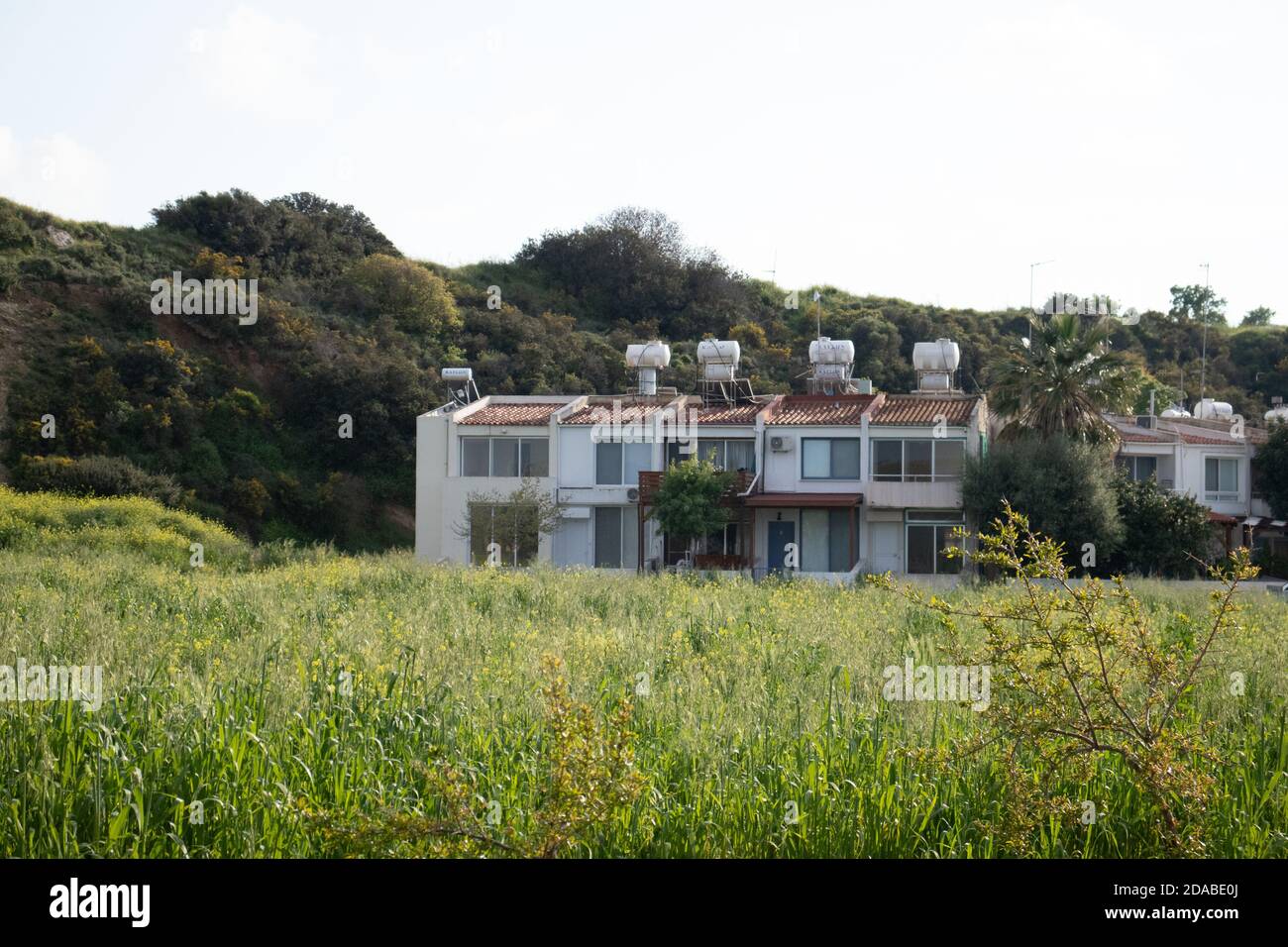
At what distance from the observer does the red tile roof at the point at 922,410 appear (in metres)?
38.6

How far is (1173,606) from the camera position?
72.9 feet

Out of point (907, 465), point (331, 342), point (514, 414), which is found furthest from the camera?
point (331, 342)

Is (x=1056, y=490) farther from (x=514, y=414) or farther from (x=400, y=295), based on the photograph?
(x=400, y=295)

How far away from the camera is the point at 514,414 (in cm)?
4162

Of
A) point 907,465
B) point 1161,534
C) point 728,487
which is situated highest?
point 907,465

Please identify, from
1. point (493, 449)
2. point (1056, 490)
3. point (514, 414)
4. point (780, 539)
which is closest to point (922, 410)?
point (1056, 490)

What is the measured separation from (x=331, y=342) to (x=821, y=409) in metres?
24.2

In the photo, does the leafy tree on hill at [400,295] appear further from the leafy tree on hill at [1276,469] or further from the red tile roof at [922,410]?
the leafy tree on hill at [1276,469]

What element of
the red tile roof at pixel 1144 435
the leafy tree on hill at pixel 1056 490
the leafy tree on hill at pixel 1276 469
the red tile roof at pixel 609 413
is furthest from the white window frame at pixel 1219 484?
the red tile roof at pixel 609 413

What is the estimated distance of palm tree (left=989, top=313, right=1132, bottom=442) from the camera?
3822cm

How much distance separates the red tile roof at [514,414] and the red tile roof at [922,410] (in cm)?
1034

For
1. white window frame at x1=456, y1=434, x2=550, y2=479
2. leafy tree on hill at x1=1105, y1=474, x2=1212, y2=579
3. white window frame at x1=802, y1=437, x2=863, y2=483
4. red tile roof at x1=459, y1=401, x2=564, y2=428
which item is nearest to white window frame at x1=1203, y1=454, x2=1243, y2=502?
leafy tree on hill at x1=1105, y1=474, x2=1212, y2=579
